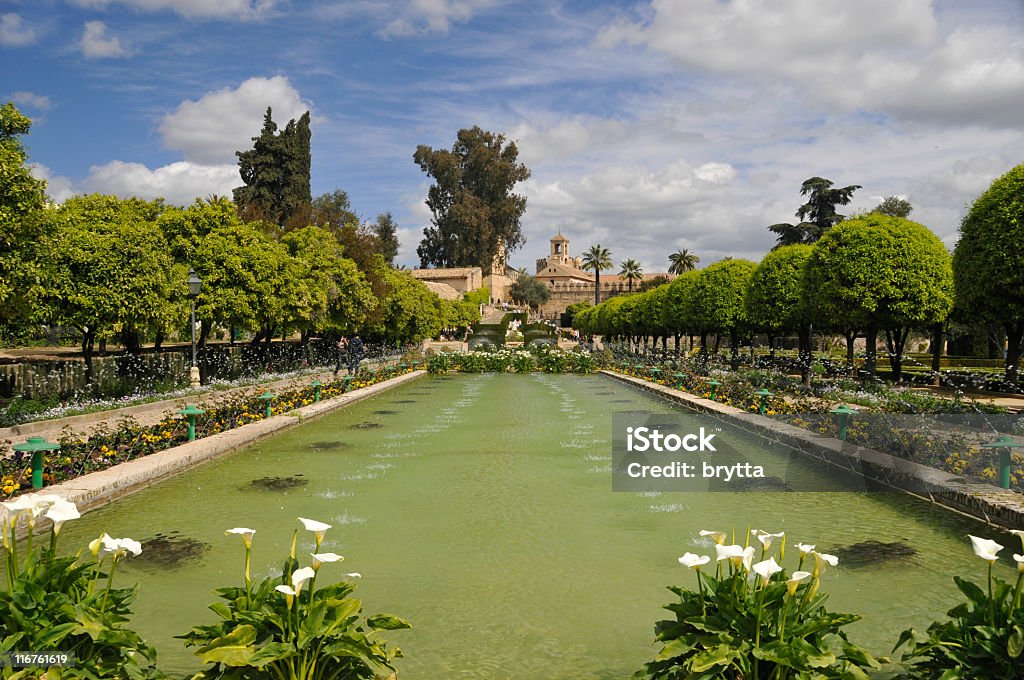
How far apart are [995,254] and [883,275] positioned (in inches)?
121

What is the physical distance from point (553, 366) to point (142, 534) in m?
22.9

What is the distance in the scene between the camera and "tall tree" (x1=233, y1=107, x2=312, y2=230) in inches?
1683

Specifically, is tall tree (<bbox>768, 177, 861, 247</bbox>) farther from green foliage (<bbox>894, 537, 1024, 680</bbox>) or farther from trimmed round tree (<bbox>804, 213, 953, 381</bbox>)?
green foliage (<bbox>894, 537, 1024, 680</bbox>)

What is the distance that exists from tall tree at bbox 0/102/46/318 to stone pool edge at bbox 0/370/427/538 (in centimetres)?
394

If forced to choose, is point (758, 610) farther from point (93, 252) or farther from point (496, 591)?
point (93, 252)

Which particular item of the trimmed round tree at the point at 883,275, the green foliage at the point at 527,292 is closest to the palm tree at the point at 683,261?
the green foliage at the point at 527,292

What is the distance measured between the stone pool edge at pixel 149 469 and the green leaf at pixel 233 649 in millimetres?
3894

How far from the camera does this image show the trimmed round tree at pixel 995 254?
41.3ft

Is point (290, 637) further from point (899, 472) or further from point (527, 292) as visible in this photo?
point (527, 292)

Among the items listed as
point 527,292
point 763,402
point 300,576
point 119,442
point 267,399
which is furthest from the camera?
point 527,292

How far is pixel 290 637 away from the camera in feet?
8.86

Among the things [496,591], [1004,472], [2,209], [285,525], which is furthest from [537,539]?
[2,209]

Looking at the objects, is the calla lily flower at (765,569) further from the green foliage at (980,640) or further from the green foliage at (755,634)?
the green foliage at (980,640)

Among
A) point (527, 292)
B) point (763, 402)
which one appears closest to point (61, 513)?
point (763, 402)
